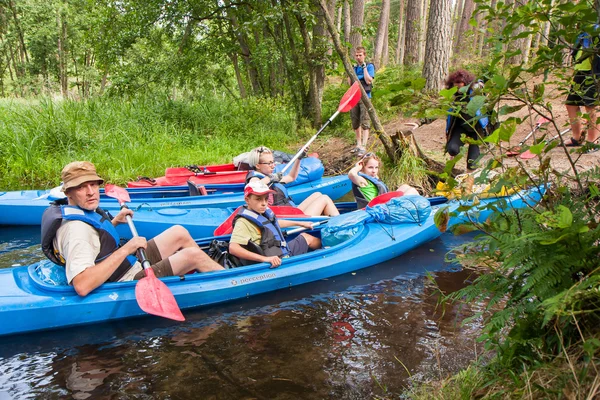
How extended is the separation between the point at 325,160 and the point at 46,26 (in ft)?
53.6

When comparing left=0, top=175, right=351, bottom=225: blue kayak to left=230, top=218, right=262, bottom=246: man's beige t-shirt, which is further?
left=0, top=175, right=351, bottom=225: blue kayak

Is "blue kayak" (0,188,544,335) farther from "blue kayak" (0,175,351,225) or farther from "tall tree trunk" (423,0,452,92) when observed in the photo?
"tall tree trunk" (423,0,452,92)

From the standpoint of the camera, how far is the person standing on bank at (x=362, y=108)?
777 centimetres

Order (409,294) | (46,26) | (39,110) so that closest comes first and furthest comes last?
(409,294) < (39,110) < (46,26)

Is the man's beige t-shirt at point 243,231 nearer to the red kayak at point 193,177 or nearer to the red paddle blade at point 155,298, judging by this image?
the red paddle blade at point 155,298

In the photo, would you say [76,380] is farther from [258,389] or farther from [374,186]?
[374,186]

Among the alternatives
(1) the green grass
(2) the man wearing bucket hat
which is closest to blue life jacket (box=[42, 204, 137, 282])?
(2) the man wearing bucket hat

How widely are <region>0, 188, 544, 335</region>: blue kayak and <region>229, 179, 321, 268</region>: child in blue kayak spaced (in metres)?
0.13

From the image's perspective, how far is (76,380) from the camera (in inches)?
121

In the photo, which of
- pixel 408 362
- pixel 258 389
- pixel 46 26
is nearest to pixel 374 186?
pixel 408 362

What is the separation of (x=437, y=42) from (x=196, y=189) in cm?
507

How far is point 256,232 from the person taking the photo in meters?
4.29

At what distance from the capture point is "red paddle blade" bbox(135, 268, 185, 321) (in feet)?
11.1

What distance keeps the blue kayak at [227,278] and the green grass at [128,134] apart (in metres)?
3.71
